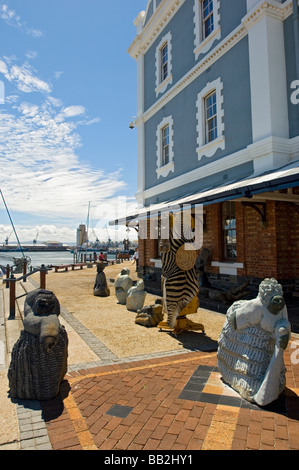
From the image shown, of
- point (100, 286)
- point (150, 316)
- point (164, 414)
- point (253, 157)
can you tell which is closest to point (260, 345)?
point (164, 414)

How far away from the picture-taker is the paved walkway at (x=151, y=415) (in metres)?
2.69

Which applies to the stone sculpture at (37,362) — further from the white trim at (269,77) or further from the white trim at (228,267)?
the white trim at (269,77)

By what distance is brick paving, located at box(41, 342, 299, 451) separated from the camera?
2685mm

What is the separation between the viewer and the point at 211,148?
36.9ft

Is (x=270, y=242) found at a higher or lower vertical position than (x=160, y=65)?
lower

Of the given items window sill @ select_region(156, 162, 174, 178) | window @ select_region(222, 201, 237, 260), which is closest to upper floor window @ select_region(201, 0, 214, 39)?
window sill @ select_region(156, 162, 174, 178)

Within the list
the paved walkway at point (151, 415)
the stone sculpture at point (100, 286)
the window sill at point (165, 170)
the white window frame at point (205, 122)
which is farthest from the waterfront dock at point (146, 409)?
the window sill at point (165, 170)

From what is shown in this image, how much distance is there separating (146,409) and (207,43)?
484 inches

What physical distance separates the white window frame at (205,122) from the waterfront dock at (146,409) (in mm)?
7545

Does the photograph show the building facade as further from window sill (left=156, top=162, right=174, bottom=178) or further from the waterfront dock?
the waterfront dock

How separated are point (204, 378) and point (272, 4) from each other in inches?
388

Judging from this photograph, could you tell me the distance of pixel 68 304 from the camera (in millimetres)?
9578

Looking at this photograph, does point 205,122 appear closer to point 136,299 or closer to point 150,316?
point 136,299
